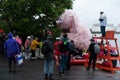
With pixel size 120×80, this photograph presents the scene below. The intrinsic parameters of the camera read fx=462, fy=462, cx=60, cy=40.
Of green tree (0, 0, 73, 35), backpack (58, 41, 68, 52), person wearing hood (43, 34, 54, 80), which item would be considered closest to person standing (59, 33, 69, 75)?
backpack (58, 41, 68, 52)

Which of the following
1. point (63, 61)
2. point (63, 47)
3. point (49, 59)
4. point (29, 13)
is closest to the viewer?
point (49, 59)

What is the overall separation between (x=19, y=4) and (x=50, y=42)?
1929cm

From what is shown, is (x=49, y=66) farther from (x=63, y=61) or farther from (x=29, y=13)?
(x=29, y=13)

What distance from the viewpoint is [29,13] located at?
122ft

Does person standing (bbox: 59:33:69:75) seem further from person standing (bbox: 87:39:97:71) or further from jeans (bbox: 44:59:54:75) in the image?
person standing (bbox: 87:39:97:71)

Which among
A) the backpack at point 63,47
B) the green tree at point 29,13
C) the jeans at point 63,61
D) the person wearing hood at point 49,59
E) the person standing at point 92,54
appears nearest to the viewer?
the person wearing hood at point 49,59

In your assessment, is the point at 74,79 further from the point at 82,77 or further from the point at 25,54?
the point at 25,54

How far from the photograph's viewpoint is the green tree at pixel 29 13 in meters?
36.7

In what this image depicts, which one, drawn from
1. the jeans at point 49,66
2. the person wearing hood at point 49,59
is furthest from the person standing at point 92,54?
the jeans at point 49,66

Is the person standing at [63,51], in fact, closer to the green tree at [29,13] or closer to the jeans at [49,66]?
the jeans at [49,66]

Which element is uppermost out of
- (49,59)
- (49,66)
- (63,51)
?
(63,51)

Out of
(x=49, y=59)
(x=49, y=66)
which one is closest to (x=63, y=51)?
(x=49, y=66)

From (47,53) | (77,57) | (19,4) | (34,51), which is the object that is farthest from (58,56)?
(19,4)

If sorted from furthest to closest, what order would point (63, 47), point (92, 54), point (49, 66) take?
point (92, 54) < point (63, 47) < point (49, 66)
